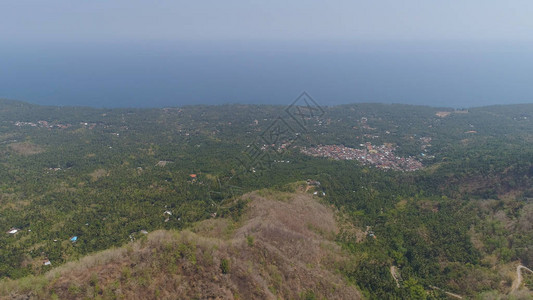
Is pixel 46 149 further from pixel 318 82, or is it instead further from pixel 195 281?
pixel 318 82

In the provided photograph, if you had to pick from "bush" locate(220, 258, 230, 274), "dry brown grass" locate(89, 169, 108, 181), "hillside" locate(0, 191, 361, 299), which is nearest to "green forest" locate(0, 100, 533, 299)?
"dry brown grass" locate(89, 169, 108, 181)

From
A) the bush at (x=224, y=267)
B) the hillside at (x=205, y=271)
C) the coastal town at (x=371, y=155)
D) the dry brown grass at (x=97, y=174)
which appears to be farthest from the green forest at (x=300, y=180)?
the bush at (x=224, y=267)

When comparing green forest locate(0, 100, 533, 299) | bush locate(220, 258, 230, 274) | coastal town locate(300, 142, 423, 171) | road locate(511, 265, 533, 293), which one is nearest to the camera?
bush locate(220, 258, 230, 274)

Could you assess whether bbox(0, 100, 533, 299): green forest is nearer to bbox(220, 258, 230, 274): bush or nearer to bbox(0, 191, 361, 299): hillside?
bbox(0, 191, 361, 299): hillside

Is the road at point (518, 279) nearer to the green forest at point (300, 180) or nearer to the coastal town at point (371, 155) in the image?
the green forest at point (300, 180)

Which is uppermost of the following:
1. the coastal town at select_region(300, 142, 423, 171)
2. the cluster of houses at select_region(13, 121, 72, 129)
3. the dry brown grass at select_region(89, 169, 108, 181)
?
the cluster of houses at select_region(13, 121, 72, 129)

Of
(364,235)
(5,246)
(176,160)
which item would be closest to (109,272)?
(5,246)
